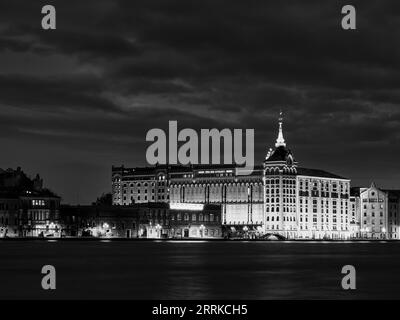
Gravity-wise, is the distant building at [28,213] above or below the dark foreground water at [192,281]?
above

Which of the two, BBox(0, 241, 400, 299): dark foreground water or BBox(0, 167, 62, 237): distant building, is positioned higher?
BBox(0, 167, 62, 237): distant building

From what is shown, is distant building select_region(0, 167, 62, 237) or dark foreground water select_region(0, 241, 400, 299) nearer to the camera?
dark foreground water select_region(0, 241, 400, 299)

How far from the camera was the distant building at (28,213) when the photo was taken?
7087 inches

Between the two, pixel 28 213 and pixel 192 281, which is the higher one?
pixel 28 213

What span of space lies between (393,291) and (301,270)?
2087 centimetres

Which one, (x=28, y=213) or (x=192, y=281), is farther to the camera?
(x=28, y=213)

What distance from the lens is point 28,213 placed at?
182250 millimetres

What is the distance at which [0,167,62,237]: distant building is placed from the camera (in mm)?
180000

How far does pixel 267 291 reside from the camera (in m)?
54.8

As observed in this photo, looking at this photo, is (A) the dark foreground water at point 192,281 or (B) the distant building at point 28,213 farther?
(B) the distant building at point 28,213
